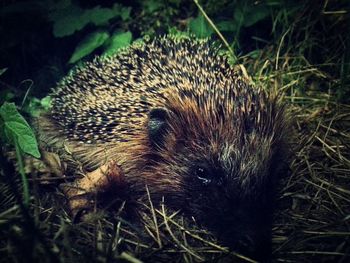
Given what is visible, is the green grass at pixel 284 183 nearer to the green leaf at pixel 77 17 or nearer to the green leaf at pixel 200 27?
the green leaf at pixel 200 27

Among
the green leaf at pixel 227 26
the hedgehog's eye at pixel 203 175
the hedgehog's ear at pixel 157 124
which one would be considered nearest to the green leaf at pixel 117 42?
the green leaf at pixel 227 26

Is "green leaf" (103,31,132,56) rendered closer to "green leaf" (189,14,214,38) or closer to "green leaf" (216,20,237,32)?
"green leaf" (189,14,214,38)

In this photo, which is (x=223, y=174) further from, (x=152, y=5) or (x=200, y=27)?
(x=152, y=5)

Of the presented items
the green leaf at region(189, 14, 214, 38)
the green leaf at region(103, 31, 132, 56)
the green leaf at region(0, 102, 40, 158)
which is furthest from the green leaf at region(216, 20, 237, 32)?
the green leaf at region(0, 102, 40, 158)

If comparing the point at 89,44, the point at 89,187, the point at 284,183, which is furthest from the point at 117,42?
the point at 284,183

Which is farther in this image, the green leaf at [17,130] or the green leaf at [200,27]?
the green leaf at [200,27]

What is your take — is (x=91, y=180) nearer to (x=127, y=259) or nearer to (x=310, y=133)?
(x=127, y=259)

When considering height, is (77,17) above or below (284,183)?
above
